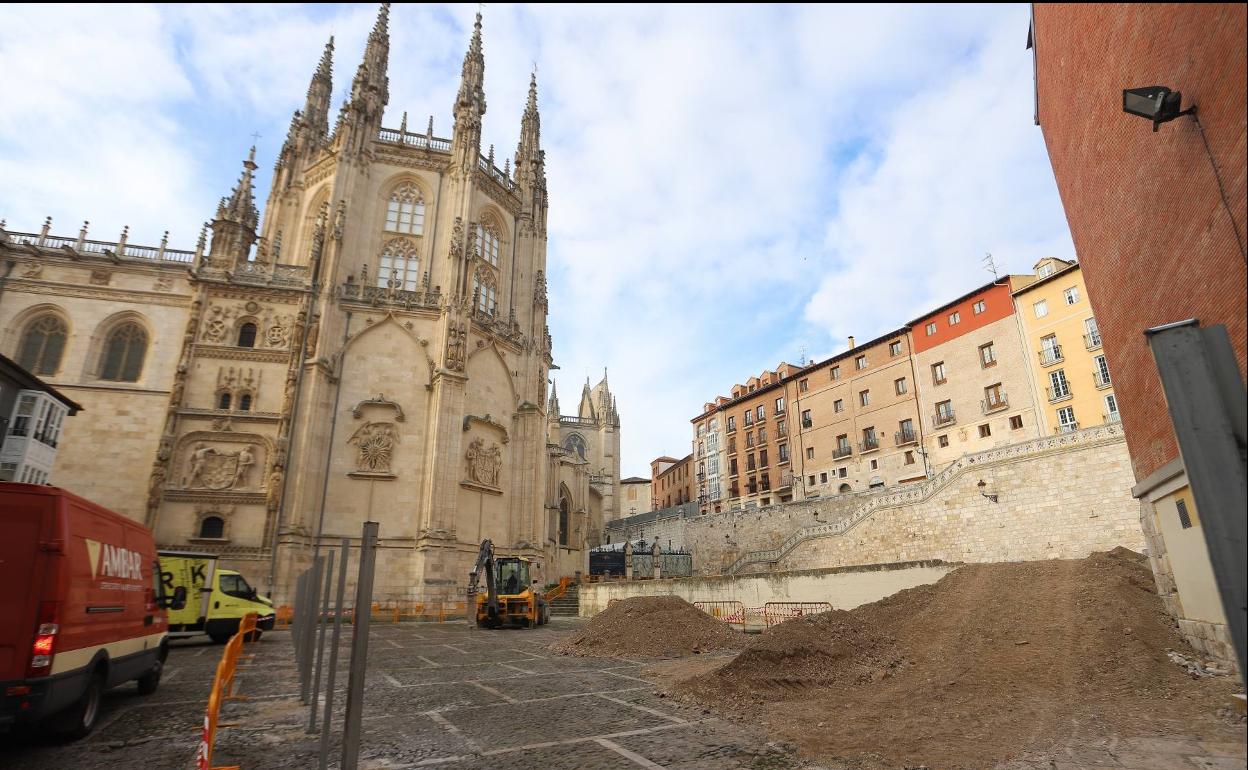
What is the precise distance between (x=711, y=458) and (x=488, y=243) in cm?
3040

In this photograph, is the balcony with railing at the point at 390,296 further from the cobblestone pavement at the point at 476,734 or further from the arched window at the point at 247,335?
the cobblestone pavement at the point at 476,734

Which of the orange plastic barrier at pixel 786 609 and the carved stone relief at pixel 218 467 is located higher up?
the carved stone relief at pixel 218 467

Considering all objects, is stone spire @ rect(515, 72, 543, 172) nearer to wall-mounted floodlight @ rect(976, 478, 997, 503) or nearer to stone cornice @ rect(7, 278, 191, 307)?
stone cornice @ rect(7, 278, 191, 307)

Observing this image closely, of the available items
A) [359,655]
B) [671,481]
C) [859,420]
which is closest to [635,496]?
[671,481]

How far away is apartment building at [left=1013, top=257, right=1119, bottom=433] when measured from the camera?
96.9ft

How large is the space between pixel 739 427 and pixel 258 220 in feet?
131

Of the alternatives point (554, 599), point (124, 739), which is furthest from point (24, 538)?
point (554, 599)

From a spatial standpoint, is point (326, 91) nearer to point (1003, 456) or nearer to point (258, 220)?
point (258, 220)

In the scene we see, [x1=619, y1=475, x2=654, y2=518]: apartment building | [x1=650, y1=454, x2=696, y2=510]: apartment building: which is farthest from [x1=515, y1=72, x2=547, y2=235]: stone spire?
[x1=619, y1=475, x2=654, y2=518]: apartment building

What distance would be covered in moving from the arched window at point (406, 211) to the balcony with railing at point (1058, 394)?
33.9 m

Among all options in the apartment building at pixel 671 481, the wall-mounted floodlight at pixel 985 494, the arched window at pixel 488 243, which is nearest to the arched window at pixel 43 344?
the arched window at pixel 488 243

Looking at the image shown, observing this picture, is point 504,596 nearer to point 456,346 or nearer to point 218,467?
point 456,346

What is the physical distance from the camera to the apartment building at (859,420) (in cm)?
3841

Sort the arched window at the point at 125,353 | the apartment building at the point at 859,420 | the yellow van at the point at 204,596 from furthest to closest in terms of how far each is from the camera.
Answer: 1. the apartment building at the point at 859,420
2. the arched window at the point at 125,353
3. the yellow van at the point at 204,596
